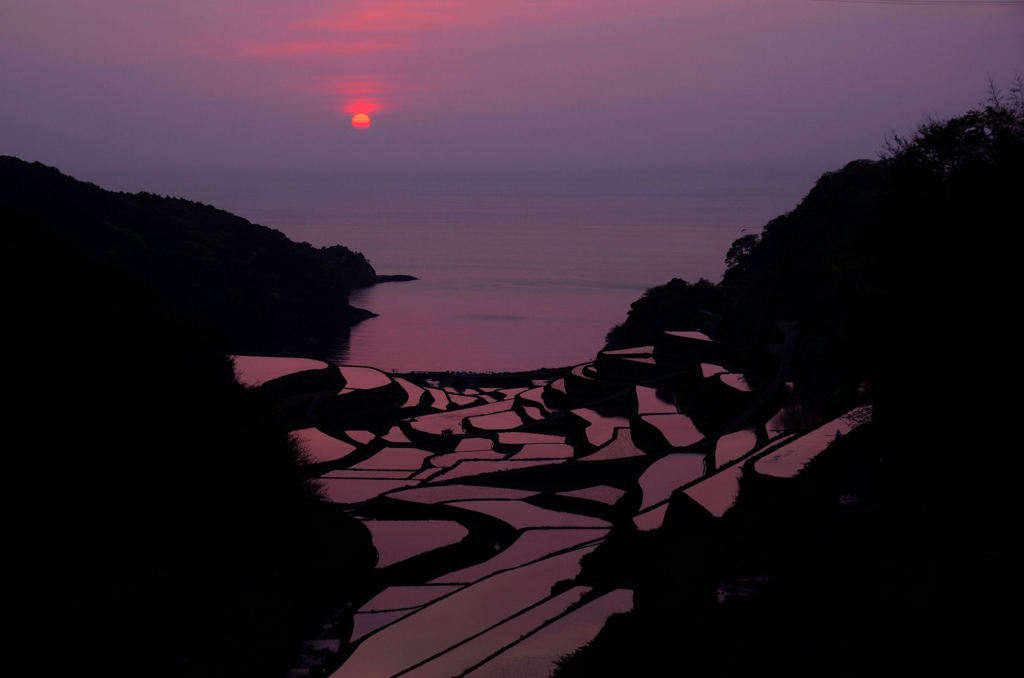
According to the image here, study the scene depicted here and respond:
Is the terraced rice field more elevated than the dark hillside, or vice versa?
the dark hillside

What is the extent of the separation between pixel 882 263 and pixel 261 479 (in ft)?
32.4

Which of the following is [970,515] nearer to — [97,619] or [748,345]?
[97,619]

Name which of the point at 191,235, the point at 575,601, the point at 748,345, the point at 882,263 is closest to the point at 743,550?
the point at 575,601

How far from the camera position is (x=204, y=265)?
268 ft

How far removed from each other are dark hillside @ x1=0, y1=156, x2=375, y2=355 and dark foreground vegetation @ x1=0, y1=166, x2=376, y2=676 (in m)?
53.3

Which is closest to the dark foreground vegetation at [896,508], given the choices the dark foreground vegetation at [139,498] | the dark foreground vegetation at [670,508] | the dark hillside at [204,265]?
the dark foreground vegetation at [670,508]

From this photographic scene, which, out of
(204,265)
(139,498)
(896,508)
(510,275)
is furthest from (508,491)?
(510,275)

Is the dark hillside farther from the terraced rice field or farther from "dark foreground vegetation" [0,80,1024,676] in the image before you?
"dark foreground vegetation" [0,80,1024,676]

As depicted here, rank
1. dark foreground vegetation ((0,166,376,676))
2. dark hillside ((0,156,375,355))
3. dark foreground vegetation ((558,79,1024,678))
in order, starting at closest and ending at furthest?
dark foreground vegetation ((558,79,1024,678)) → dark foreground vegetation ((0,166,376,676)) → dark hillside ((0,156,375,355))

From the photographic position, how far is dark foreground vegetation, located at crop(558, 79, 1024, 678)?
22.0 feet

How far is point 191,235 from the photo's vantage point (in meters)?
89.1

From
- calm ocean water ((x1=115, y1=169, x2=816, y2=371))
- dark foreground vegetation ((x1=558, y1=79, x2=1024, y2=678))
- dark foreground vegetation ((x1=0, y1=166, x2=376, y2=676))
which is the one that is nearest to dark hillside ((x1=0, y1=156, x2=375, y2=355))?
calm ocean water ((x1=115, y1=169, x2=816, y2=371))

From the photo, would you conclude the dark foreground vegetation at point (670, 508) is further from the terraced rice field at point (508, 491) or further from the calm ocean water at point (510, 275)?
the calm ocean water at point (510, 275)

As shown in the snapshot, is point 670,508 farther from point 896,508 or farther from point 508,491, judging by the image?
point 508,491
